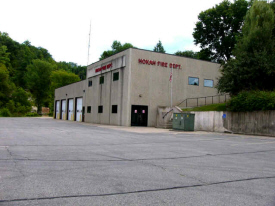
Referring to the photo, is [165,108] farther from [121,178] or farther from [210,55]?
[210,55]

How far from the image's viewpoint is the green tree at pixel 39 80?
88.8 metres

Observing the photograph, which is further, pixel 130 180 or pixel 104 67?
pixel 104 67

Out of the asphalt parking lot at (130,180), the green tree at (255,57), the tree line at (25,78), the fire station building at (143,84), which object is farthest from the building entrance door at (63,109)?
the asphalt parking lot at (130,180)

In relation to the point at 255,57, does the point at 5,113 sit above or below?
below

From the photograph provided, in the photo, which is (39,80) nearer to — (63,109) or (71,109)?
(63,109)

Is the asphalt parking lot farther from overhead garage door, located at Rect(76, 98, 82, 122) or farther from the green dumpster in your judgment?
overhead garage door, located at Rect(76, 98, 82, 122)

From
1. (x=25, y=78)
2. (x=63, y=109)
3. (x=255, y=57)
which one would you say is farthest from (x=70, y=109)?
(x=25, y=78)

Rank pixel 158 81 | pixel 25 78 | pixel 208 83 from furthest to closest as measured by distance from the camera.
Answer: pixel 25 78
pixel 208 83
pixel 158 81

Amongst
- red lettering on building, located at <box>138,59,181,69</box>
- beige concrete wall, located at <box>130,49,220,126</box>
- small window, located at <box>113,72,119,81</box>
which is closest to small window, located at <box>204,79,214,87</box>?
beige concrete wall, located at <box>130,49,220,126</box>

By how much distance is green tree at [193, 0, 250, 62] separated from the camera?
4603 centimetres

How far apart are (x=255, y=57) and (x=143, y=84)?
473 inches

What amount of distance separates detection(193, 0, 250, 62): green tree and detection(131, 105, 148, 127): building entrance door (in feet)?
79.9

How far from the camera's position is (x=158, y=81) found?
3031 cm

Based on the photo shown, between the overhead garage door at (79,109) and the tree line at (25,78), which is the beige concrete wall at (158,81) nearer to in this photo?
the overhead garage door at (79,109)
